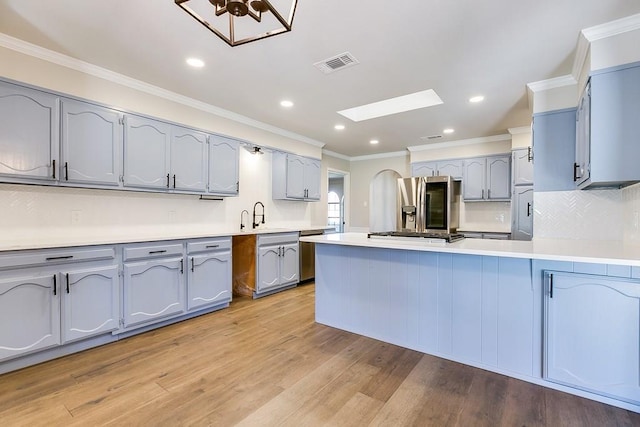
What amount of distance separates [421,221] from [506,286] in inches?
133

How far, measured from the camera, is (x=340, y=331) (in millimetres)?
2996

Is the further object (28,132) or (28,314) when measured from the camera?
(28,132)

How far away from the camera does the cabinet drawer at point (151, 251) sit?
9.03 feet

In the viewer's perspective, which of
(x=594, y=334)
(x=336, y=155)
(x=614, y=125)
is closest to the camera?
(x=594, y=334)

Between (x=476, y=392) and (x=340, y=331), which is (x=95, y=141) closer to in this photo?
(x=340, y=331)

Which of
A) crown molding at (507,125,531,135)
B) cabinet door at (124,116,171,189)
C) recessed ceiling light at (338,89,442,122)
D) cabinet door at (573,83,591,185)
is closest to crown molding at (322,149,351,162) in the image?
recessed ceiling light at (338,89,442,122)

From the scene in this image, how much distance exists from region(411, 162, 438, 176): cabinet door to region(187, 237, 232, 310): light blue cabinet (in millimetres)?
3900

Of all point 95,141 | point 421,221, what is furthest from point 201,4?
point 421,221

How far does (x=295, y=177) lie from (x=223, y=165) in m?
1.45

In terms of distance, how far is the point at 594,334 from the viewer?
6.20 feet

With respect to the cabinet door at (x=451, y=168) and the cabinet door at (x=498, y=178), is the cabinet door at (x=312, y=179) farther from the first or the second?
the cabinet door at (x=498, y=178)

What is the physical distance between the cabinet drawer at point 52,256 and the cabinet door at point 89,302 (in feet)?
0.33

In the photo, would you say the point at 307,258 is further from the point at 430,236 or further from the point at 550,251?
the point at 550,251

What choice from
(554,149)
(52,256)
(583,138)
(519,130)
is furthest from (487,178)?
(52,256)
